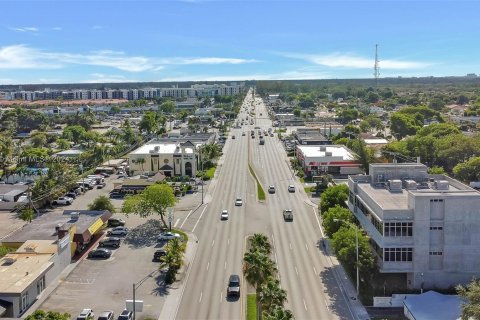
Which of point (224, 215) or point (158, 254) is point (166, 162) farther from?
point (158, 254)

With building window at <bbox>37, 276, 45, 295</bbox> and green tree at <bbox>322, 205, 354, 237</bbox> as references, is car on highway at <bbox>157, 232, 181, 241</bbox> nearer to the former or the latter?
building window at <bbox>37, 276, 45, 295</bbox>

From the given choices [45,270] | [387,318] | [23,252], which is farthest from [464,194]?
[23,252]

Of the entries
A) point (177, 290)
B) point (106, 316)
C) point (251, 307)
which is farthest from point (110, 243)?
point (251, 307)

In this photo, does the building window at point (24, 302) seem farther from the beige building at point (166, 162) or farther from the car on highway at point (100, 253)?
the beige building at point (166, 162)

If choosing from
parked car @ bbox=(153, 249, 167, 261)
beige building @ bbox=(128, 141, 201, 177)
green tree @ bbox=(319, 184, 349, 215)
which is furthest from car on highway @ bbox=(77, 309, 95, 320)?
beige building @ bbox=(128, 141, 201, 177)

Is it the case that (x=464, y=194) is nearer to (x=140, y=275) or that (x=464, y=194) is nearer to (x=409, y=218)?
(x=409, y=218)

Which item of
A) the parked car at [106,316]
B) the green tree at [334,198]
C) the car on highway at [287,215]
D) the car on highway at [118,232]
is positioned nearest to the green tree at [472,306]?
the parked car at [106,316]

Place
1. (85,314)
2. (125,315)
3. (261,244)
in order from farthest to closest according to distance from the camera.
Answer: (261,244)
(85,314)
(125,315)

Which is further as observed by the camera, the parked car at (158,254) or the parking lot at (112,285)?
the parked car at (158,254)
